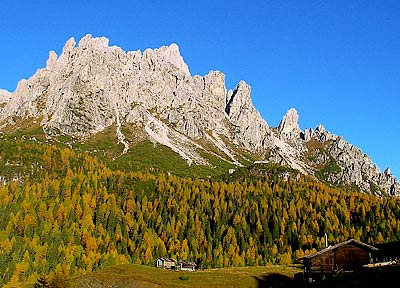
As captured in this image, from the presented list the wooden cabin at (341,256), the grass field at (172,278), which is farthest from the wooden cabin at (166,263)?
the wooden cabin at (341,256)

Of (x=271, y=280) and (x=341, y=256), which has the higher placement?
(x=341, y=256)

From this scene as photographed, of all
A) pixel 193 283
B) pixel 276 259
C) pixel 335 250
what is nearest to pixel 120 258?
pixel 276 259

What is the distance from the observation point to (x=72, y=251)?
183 metres

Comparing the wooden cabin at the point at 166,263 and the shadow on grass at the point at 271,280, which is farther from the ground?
the wooden cabin at the point at 166,263

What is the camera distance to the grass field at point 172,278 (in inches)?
3541

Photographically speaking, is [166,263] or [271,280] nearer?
[271,280]

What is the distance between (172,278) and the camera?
321 ft

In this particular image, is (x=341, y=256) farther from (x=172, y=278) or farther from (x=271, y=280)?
(x=172, y=278)

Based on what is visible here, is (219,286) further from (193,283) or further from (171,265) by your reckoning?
(171,265)

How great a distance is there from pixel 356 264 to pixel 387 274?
123 ft

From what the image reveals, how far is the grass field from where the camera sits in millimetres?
89938

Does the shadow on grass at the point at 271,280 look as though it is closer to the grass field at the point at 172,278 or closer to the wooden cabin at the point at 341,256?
the grass field at the point at 172,278

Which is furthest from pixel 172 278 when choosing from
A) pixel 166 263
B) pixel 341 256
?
pixel 166 263

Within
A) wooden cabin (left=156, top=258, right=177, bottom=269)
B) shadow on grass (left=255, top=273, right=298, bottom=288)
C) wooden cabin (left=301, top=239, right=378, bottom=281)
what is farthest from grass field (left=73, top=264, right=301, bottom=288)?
wooden cabin (left=156, top=258, right=177, bottom=269)
